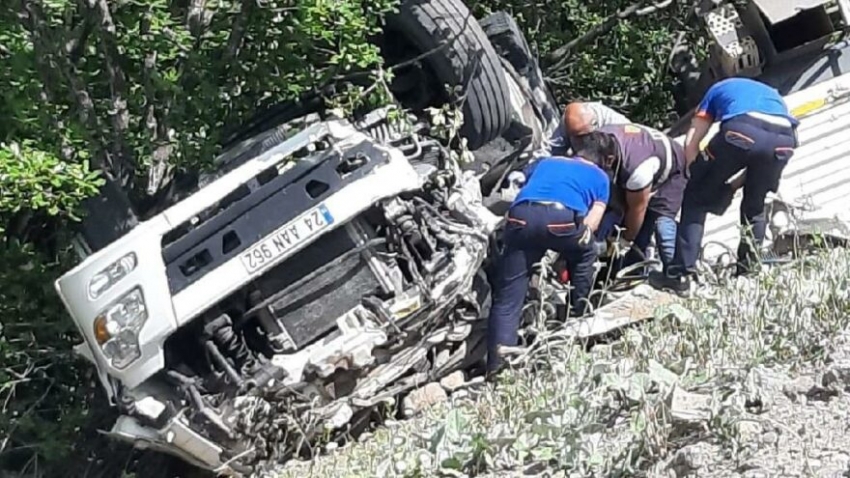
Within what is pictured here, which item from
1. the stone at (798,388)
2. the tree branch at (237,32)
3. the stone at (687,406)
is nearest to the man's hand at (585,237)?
the tree branch at (237,32)

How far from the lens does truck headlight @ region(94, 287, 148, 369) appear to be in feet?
19.9

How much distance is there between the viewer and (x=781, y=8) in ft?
27.4

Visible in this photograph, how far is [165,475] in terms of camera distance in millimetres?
6793

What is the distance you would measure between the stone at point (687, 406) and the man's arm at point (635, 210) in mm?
3507

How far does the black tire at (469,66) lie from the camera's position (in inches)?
302

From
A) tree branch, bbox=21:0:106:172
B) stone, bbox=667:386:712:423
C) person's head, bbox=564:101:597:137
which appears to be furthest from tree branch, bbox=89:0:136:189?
stone, bbox=667:386:712:423

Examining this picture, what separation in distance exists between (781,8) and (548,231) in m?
2.62

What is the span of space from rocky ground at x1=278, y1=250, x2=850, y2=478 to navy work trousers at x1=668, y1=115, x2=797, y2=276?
1879 millimetres

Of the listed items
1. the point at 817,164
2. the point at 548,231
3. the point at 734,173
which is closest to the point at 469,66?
the point at 548,231

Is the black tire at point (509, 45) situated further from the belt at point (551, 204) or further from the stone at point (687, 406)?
the stone at point (687, 406)

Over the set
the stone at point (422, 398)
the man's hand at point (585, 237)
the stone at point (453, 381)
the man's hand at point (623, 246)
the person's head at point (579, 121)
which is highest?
the person's head at point (579, 121)

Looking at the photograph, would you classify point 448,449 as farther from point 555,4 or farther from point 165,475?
point 555,4

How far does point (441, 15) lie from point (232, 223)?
217 centimetres

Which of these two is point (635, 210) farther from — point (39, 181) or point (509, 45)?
point (39, 181)
